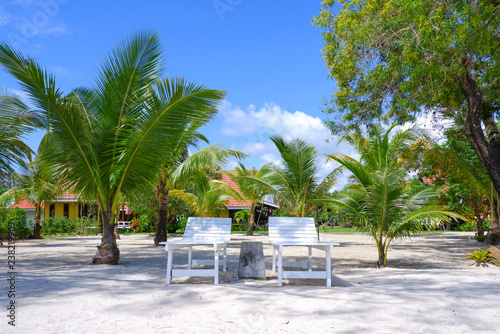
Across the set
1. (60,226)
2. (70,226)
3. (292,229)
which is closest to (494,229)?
(292,229)

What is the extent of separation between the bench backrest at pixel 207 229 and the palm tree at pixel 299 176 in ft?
16.9

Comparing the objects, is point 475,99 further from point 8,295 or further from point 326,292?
point 8,295

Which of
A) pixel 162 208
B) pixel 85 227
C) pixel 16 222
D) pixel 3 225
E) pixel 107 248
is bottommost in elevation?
pixel 85 227

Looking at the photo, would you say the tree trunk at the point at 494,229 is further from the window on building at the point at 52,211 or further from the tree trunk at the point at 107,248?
the window on building at the point at 52,211

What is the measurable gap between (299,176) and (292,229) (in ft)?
17.0

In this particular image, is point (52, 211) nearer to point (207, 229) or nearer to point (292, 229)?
point (207, 229)

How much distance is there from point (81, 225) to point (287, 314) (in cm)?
2169

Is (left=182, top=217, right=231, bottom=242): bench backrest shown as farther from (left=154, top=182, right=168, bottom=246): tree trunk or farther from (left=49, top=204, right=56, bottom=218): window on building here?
(left=49, top=204, right=56, bottom=218): window on building

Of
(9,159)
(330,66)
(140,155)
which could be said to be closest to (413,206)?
(330,66)

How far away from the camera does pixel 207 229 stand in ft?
22.1

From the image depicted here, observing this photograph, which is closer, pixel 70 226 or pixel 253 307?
pixel 253 307

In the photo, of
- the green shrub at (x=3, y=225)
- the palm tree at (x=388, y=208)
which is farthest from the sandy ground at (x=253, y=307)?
the green shrub at (x=3, y=225)

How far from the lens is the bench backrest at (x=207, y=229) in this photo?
254 inches

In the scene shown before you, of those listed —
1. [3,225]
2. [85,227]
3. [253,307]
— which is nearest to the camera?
[253,307]
